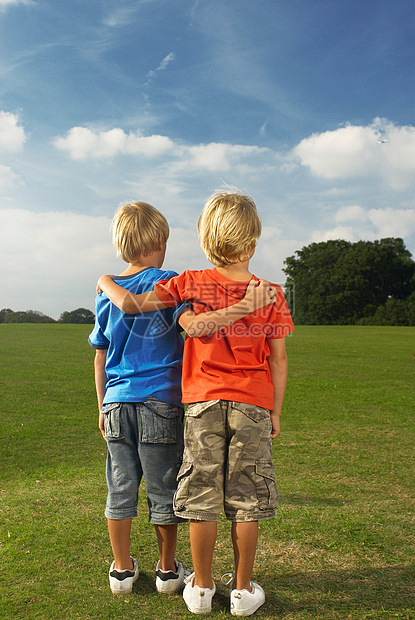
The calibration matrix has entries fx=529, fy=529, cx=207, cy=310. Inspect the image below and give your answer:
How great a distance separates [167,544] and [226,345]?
104 centimetres

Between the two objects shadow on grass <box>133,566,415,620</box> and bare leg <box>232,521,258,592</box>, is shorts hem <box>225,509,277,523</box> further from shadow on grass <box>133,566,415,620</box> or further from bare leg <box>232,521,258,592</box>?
shadow on grass <box>133,566,415,620</box>

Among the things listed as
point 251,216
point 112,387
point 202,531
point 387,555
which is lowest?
point 387,555

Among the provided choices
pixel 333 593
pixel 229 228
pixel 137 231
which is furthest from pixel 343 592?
pixel 137 231

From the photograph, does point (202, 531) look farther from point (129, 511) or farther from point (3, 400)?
point (3, 400)

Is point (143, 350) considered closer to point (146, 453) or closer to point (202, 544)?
point (146, 453)

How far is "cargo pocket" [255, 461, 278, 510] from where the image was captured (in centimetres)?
238

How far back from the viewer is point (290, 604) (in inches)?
99.4

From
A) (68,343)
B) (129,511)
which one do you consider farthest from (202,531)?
(68,343)

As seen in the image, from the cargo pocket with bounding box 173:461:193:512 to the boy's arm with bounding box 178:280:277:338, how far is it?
0.59m

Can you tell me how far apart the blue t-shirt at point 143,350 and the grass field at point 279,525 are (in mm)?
1005

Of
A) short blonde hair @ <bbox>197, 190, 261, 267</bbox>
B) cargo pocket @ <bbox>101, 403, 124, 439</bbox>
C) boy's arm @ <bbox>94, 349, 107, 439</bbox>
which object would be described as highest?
short blonde hair @ <bbox>197, 190, 261, 267</bbox>

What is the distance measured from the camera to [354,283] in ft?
212

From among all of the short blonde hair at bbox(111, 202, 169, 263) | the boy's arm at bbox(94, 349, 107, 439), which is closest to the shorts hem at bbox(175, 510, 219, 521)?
the boy's arm at bbox(94, 349, 107, 439)

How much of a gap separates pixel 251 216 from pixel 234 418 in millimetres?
950
